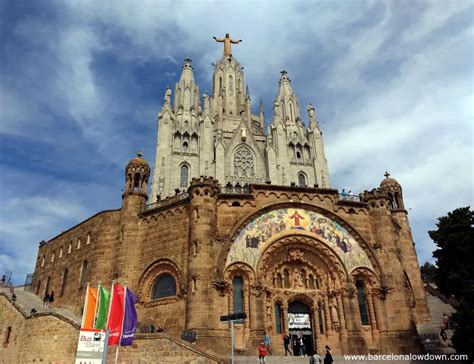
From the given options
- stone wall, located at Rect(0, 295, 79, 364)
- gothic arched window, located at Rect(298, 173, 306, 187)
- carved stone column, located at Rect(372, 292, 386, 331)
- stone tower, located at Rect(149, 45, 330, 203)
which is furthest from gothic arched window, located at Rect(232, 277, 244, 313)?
gothic arched window, located at Rect(298, 173, 306, 187)

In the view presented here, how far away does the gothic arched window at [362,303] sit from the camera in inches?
885

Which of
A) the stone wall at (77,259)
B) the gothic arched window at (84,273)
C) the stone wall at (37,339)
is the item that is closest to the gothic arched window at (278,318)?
the stone wall at (77,259)

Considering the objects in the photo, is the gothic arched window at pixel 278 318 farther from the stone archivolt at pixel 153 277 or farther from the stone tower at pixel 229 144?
the stone tower at pixel 229 144

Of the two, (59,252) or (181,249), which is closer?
(181,249)

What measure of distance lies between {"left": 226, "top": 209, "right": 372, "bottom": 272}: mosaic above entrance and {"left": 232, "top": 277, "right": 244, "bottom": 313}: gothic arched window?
117cm

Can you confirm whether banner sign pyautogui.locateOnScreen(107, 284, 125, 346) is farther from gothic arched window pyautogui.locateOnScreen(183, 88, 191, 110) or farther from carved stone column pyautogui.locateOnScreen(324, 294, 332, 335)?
gothic arched window pyautogui.locateOnScreen(183, 88, 191, 110)

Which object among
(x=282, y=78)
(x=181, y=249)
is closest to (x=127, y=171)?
(x=181, y=249)

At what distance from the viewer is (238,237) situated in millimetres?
22562

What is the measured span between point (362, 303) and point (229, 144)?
3639 cm

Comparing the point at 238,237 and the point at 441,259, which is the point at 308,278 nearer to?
the point at 238,237

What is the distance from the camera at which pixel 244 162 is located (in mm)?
55875

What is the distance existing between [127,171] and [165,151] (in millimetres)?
26138

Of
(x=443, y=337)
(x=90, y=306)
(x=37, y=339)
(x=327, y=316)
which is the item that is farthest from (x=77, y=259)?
(x=443, y=337)

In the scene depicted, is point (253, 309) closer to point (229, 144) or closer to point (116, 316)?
point (116, 316)
